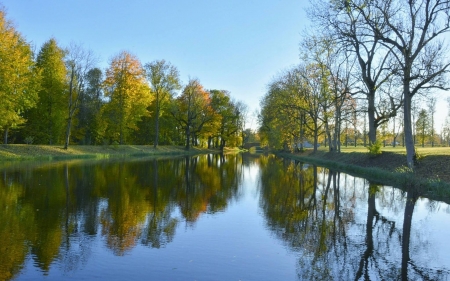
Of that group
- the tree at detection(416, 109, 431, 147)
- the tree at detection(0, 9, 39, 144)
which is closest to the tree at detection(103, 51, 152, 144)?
the tree at detection(0, 9, 39, 144)

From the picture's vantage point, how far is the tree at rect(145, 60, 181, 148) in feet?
186

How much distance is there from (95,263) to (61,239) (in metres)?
1.74

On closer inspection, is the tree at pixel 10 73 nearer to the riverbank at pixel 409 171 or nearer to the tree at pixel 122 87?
the tree at pixel 122 87

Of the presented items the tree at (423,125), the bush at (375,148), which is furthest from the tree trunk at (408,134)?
the tree at (423,125)

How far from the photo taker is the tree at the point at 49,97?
147 ft

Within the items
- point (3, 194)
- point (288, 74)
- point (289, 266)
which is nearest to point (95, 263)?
point (289, 266)

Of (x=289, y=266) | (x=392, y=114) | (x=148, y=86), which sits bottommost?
(x=289, y=266)

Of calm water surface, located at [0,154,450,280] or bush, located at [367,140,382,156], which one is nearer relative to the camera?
calm water surface, located at [0,154,450,280]

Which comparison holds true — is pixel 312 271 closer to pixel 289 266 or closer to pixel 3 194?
pixel 289 266

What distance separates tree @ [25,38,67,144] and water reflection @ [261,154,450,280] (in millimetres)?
37285

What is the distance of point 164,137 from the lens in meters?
70.8

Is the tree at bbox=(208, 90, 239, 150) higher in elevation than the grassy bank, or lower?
higher

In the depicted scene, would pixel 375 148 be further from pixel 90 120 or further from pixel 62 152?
pixel 90 120

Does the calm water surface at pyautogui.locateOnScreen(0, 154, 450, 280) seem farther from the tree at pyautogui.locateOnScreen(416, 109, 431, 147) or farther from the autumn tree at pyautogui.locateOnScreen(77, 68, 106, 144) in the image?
the tree at pyautogui.locateOnScreen(416, 109, 431, 147)
